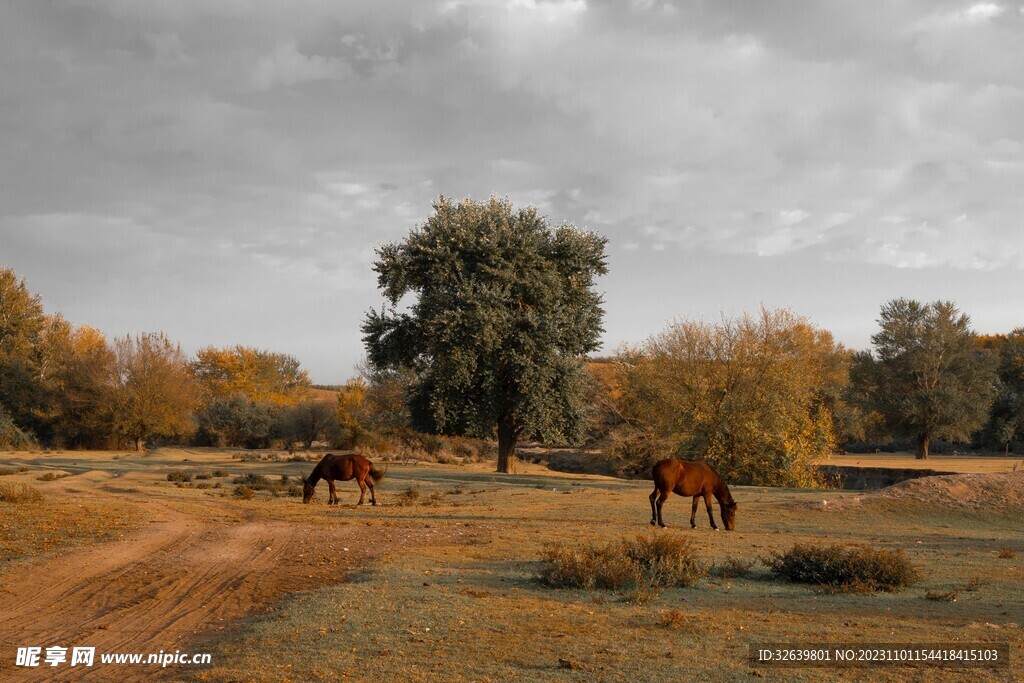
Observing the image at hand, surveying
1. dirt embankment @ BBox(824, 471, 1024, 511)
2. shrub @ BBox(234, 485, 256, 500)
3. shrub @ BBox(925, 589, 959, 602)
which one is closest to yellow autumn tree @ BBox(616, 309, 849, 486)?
dirt embankment @ BBox(824, 471, 1024, 511)

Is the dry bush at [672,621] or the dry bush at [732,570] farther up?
the dry bush at [672,621]

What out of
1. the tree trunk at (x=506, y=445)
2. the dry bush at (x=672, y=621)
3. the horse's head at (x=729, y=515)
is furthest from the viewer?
the tree trunk at (x=506, y=445)

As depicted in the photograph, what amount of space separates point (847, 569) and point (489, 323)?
22004 millimetres

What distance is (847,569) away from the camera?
11.6 m

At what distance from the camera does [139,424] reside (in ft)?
159

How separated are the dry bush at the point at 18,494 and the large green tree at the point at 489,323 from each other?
618 inches

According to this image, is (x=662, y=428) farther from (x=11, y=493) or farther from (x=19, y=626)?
(x=19, y=626)

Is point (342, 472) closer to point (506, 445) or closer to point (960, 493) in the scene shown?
point (506, 445)

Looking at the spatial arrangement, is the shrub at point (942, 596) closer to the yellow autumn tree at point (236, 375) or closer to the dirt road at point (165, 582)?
the dirt road at point (165, 582)

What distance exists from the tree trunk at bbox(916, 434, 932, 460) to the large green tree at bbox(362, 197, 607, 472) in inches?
1519

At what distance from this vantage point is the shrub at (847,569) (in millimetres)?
11320

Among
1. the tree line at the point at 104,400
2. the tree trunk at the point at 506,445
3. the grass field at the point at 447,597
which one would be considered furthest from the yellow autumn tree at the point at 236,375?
the grass field at the point at 447,597

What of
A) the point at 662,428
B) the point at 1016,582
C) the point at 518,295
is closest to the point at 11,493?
the point at 518,295

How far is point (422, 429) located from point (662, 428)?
39.8 ft
